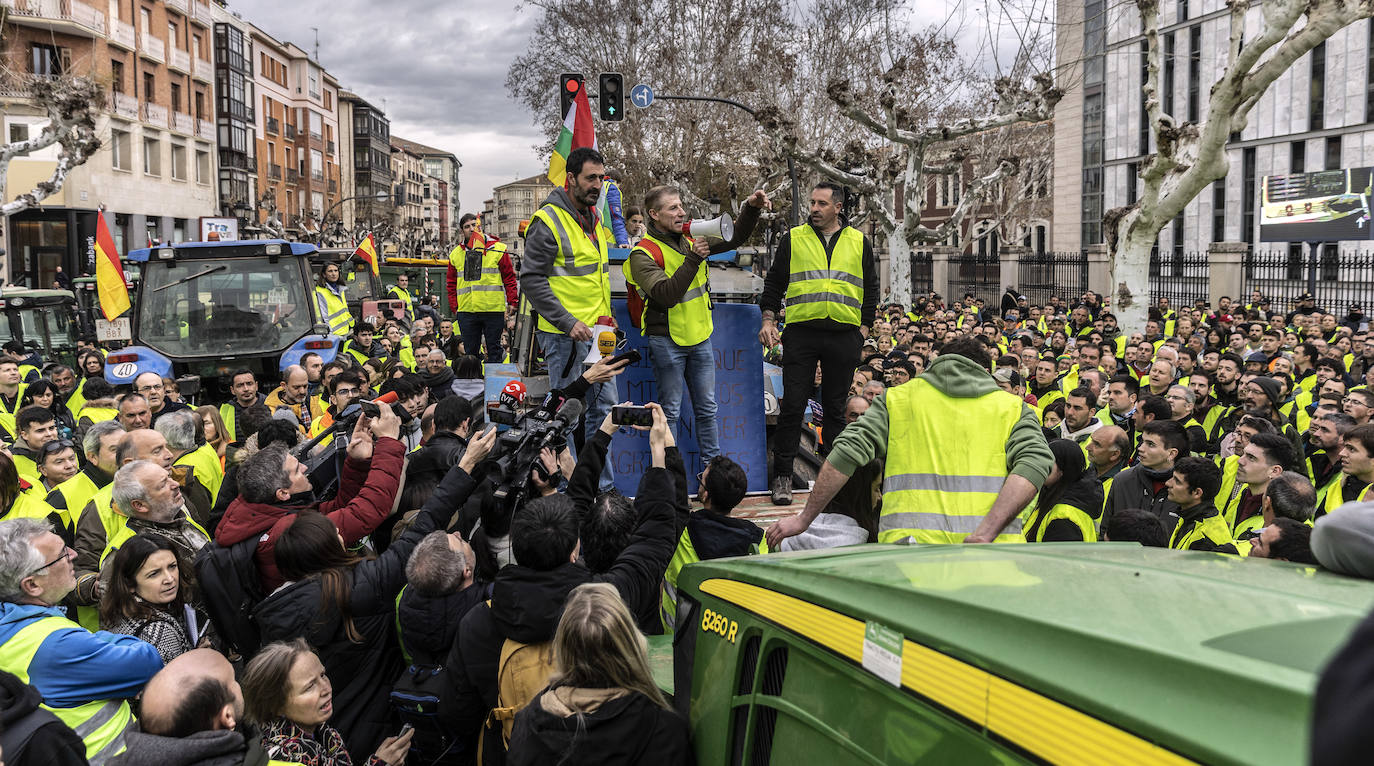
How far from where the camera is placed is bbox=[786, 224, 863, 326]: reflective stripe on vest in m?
6.72

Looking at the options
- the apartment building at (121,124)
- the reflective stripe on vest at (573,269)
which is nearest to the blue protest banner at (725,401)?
the reflective stripe on vest at (573,269)

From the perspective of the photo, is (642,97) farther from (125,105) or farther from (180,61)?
(180,61)

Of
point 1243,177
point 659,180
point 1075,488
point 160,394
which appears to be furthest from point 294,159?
point 1075,488

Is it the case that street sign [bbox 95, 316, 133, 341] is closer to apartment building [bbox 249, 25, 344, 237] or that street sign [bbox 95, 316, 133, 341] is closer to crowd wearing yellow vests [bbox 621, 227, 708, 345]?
crowd wearing yellow vests [bbox 621, 227, 708, 345]

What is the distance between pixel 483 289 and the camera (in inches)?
511

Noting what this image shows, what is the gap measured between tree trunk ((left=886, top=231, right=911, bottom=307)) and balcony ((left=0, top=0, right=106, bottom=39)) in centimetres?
3059

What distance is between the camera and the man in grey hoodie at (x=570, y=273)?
635cm

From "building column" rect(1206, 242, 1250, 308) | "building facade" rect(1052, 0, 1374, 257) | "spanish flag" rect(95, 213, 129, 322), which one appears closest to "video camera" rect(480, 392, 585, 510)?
"spanish flag" rect(95, 213, 129, 322)

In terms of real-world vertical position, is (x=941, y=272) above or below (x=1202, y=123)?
below

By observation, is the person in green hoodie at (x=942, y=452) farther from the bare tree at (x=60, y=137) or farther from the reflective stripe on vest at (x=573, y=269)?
the bare tree at (x=60, y=137)

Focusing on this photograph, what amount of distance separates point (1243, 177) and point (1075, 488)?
4391cm

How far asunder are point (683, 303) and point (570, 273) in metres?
0.70

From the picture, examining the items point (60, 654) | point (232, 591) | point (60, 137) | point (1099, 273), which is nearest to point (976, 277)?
point (1099, 273)

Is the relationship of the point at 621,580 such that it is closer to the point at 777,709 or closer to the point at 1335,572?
the point at 777,709
